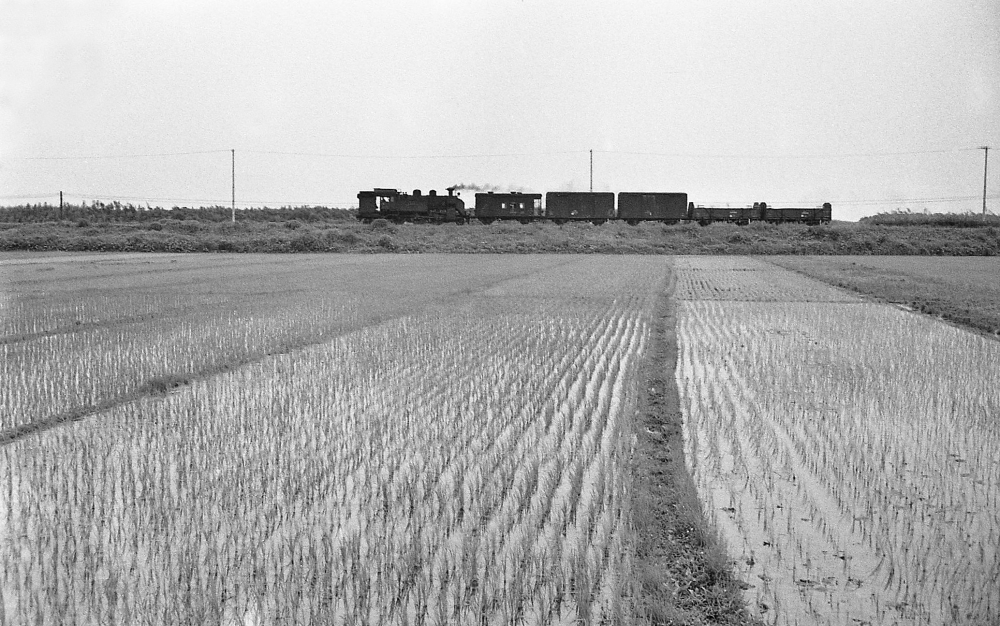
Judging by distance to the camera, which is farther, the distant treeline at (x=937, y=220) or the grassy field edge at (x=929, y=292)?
the distant treeline at (x=937, y=220)

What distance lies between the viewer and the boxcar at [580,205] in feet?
180

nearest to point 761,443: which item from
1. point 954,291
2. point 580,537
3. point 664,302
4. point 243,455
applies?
point 580,537

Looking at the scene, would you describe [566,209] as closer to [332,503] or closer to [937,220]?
[937,220]

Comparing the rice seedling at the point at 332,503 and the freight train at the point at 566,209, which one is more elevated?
the freight train at the point at 566,209

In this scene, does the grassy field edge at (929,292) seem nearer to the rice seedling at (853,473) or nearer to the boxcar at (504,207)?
the rice seedling at (853,473)

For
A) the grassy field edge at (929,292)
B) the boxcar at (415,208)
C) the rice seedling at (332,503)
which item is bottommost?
the rice seedling at (332,503)

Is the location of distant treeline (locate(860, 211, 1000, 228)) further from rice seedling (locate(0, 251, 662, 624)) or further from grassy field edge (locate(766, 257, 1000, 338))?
rice seedling (locate(0, 251, 662, 624))

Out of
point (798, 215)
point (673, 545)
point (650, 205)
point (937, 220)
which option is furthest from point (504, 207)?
point (673, 545)

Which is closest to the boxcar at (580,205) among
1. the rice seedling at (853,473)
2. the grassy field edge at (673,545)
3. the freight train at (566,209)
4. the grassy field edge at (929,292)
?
the freight train at (566,209)

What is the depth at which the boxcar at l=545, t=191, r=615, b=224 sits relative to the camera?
54781 mm

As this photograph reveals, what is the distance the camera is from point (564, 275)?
23266 mm

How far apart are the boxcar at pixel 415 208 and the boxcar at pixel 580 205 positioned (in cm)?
570

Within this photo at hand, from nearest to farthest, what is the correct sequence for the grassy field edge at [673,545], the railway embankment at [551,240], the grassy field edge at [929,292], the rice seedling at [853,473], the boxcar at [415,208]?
the grassy field edge at [673,545] → the rice seedling at [853,473] → the grassy field edge at [929,292] → the railway embankment at [551,240] → the boxcar at [415,208]

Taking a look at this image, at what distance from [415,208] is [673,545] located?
165ft
